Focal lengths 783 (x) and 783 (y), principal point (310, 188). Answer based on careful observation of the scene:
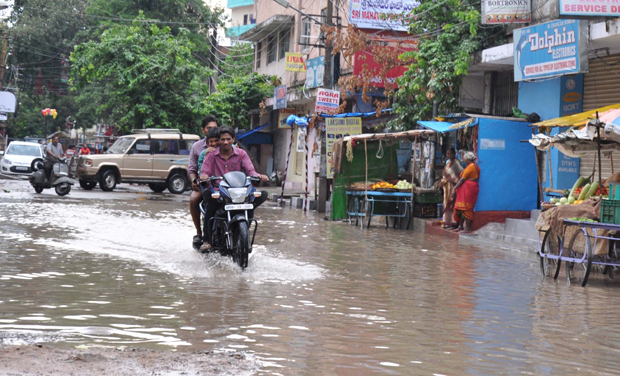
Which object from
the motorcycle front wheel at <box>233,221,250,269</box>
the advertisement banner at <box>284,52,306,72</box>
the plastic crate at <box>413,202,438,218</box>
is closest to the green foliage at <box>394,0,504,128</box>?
the plastic crate at <box>413,202,438,218</box>

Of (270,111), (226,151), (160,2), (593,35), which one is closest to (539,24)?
(593,35)

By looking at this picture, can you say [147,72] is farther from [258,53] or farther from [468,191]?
[468,191]

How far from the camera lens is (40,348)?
4.80 meters

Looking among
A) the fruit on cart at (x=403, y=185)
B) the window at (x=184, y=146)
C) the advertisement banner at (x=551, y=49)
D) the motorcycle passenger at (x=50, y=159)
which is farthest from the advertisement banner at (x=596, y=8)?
the window at (x=184, y=146)

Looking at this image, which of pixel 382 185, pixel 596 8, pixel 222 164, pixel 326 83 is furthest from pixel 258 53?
pixel 222 164

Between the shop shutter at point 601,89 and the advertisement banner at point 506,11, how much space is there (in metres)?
1.68

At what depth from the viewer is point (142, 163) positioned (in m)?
28.2

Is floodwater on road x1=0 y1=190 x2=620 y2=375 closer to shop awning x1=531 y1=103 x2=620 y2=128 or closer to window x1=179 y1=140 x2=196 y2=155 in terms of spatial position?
shop awning x1=531 y1=103 x2=620 y2=128

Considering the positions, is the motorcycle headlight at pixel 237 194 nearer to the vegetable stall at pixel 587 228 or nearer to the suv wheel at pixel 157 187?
the vegetable stall at pixel 587 228

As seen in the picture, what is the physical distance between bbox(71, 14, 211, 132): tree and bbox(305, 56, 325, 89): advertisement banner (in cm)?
1052

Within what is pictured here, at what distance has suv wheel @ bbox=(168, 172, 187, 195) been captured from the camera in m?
28.8

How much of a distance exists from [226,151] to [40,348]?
16.5 feet

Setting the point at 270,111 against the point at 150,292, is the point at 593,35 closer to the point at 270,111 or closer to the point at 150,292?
the point at 150,292

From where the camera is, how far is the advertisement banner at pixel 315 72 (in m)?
26.5
